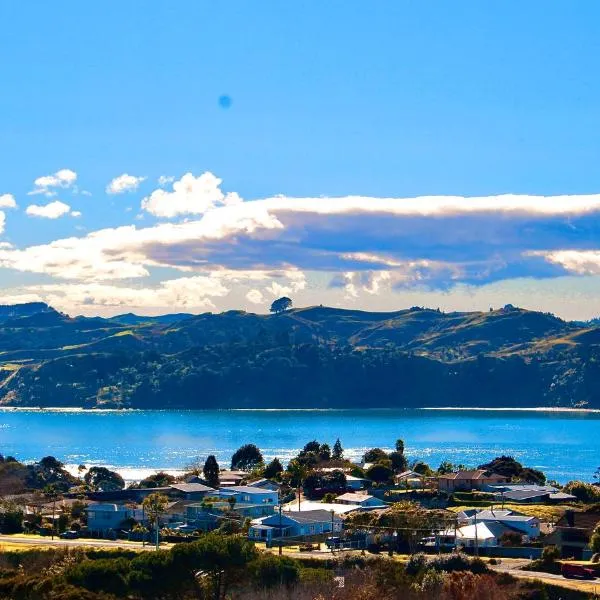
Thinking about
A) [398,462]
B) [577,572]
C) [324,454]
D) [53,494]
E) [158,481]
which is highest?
[324,454]

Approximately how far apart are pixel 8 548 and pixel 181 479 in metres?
56.1

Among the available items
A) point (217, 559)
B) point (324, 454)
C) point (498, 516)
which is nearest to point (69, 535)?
point (498, 516)

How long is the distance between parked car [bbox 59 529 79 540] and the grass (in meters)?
31.7

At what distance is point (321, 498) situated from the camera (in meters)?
113

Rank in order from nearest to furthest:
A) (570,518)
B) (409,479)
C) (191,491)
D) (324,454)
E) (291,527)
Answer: (570,518) → (291,527) → (191,491) → (409,479) → (324,454)

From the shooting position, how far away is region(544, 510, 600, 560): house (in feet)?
247

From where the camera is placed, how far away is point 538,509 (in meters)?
99.1

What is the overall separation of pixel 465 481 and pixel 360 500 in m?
18.6

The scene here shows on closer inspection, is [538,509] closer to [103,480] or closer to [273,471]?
[273,471]

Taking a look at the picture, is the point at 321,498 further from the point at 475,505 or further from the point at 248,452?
the point at 248,452

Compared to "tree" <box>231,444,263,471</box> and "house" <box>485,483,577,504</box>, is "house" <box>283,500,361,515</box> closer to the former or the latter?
"house" <box>485,483,577,504</box>

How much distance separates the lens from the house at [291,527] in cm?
8356

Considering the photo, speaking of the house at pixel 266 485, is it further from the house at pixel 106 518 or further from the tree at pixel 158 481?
the house at pixel 106 518

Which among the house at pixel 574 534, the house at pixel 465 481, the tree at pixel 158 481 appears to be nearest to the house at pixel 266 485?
the tree at pixel 158 481
